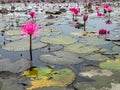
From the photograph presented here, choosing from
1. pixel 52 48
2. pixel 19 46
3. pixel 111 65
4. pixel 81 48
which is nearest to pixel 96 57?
pixel 111 65

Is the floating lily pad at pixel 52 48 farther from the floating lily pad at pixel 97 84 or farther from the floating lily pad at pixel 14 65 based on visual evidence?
the floating lily pad at pixel 97 84

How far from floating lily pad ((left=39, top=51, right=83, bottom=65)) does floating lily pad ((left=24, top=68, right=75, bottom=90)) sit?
341 millimetres

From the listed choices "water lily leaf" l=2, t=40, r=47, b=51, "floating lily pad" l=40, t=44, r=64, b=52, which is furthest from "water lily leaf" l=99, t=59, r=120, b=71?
"water lily leaf" l=2, t=40, r=47, b=51

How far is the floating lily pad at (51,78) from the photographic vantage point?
102 inches

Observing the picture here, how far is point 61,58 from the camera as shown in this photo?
347 centimetres

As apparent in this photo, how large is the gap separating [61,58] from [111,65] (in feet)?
2.37

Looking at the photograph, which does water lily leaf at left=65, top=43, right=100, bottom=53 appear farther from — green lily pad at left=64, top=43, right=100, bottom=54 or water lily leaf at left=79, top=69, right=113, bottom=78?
water lily leaf at left=79, top=69, right=113, bottom=78

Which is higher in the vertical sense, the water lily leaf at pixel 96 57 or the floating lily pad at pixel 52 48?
the floating lily pad at pixel 52 48

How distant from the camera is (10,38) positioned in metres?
4.81

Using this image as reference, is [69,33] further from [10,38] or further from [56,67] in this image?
[56,67]

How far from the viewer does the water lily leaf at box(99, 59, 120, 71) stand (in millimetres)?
3083

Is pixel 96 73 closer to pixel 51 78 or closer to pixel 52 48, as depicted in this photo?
pixel 51 78

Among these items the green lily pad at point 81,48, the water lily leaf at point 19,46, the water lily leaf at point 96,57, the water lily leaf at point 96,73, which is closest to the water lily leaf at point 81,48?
the green lily pad at point 81,48

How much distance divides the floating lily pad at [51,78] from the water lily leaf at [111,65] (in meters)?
0.49
